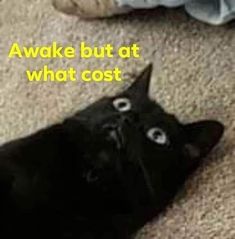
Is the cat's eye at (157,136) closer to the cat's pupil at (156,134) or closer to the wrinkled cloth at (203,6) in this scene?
the cat's pupil at (156,134)

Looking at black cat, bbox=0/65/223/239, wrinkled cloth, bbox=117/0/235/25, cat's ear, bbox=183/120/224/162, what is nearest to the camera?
black cat, bbox=0/65/223/239

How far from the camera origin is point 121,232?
111 centimetres

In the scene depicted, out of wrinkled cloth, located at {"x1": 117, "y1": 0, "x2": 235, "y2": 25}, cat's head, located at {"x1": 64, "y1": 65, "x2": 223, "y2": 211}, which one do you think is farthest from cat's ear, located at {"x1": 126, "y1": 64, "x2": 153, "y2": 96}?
wrinkled cloth, located at {"x1": 117, "y1": 0, "x2": 235, "y2": 25}

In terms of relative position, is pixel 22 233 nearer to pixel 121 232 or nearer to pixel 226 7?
pixel 121 232

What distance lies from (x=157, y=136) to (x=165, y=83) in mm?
225

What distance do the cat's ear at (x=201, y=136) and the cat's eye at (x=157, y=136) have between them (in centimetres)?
5

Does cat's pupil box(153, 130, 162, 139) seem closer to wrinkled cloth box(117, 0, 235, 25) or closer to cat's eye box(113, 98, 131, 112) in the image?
cat's eye box(113, 98, 131, 112)

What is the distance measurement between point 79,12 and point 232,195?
1.63 feet

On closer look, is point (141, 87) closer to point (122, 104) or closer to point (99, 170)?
point (122, 104)

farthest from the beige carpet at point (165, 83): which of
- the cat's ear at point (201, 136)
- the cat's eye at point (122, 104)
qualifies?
the cat's eye at point (122, 104)

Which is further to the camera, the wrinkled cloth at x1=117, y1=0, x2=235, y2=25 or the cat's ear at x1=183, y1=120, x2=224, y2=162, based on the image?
the wrinkled cloth at x1=117, y1=0, x2=235, y2=25

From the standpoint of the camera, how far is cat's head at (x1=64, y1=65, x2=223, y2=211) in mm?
1113

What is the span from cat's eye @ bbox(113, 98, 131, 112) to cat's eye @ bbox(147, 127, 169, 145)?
0.05 metres

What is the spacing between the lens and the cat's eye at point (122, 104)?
1.16 metres
